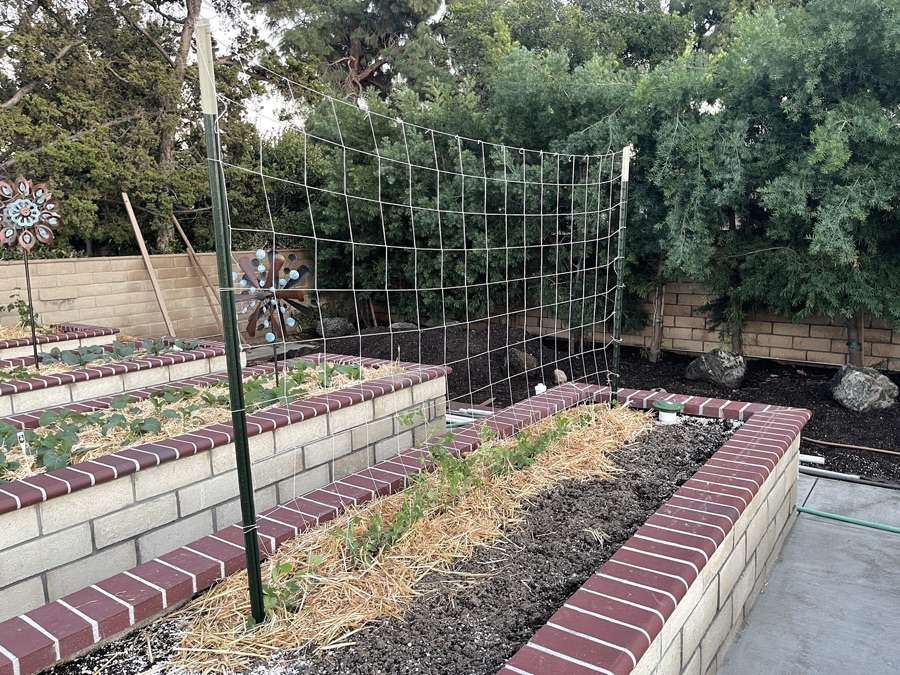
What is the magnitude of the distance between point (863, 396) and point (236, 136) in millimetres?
8189

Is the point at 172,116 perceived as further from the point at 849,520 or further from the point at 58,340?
the point at 849,520

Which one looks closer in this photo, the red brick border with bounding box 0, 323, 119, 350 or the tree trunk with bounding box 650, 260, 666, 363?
the red brick border with bounding box 0, 323, 119, 350

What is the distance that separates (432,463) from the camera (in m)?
2.68

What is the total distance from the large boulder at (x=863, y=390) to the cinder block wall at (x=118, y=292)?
710cm

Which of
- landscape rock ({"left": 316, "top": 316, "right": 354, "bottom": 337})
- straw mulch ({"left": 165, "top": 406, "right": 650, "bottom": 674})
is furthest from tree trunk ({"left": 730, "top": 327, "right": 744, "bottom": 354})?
landscape rock ({"left": 316, "top": 316, "right": 354, "bottom": 337})

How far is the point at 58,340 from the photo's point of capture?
5297mm

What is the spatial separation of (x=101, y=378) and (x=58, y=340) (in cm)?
160

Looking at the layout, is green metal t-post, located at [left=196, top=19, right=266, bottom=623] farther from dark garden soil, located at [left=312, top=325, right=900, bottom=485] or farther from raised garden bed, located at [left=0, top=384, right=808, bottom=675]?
dark garden soil, located at [left=312, top=325, right=900, bottom=485]

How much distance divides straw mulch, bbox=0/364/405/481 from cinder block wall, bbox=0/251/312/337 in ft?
14.6

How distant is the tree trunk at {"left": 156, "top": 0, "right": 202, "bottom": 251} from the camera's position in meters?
8.74

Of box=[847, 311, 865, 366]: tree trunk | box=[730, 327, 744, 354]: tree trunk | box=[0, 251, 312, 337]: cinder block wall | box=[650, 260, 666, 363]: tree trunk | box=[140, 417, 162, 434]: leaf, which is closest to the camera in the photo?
box=[140, 417, 162, 434]: leaf

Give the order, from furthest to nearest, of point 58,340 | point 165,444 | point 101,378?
point 58,340 → point 101,378 → point 165,444

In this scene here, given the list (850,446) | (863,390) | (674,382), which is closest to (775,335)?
(674,382)

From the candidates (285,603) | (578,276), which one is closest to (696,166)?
(578,276)
